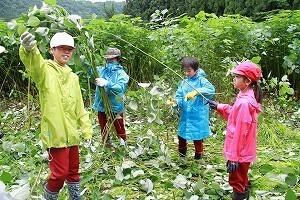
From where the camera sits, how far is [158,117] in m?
3.72

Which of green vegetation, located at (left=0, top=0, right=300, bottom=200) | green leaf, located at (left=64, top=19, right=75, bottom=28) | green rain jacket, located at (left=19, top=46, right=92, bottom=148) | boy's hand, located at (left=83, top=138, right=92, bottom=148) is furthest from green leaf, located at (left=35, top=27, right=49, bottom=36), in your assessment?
boy's hand, located at (left=83, top=138, right=92, bottom=148)

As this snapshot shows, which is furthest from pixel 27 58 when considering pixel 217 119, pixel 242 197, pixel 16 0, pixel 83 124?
pixel 16 0

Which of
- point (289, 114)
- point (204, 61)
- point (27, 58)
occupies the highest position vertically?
point (27, 58)

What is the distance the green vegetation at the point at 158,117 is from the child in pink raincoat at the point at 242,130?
0.20 metres

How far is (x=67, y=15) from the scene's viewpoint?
10.5ft

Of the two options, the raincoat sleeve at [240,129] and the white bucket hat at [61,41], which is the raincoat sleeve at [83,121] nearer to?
the white bucket hat at [61,41]

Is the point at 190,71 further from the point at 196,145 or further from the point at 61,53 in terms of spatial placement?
the point at 61,53

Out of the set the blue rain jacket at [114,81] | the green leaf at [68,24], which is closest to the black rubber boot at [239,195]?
the blue rain jacket at [114,81]

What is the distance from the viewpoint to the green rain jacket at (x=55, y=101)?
2.62 m

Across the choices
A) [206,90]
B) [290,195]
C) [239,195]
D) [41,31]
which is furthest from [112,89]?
[290,195]

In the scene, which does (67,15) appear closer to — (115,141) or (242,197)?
(115,141)

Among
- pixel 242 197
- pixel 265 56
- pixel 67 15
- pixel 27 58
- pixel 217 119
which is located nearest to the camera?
pixel 27 58

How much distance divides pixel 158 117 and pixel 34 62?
1536mm

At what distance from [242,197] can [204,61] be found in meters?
3.29
